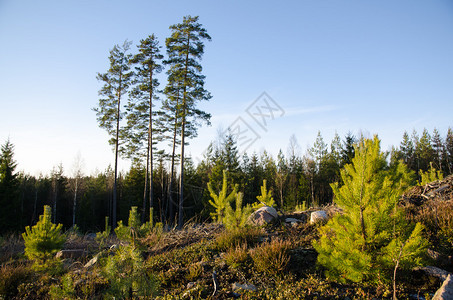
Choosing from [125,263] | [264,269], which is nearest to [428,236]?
[264,269]

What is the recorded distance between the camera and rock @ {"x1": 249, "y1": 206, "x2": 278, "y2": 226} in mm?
6344

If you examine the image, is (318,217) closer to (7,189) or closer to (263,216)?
(263,216)

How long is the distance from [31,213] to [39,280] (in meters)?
37.4

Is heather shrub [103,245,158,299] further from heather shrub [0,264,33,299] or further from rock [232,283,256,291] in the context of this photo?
heather shrub [0,264,33,299]

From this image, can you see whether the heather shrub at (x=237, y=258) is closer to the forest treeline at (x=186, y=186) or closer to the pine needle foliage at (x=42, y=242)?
the pine needle foliage at (x=42, y=242)

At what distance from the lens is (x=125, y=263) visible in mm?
3369

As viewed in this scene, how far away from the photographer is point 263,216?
255 inches

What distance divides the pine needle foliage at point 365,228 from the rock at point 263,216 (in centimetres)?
285

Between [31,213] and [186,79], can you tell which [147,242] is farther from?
[31,213]

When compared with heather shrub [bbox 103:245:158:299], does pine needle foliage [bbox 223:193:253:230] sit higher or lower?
higher

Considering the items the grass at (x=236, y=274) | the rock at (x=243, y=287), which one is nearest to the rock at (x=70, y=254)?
the grass at (x=236, y=274)

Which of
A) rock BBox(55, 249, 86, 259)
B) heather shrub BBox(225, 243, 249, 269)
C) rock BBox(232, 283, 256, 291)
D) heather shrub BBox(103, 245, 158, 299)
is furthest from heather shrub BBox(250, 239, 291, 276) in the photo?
rock BBox(55, 249, 86, 259)

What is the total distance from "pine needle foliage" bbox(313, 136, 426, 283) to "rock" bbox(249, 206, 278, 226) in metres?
2.85

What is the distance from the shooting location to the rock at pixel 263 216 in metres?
6.34
